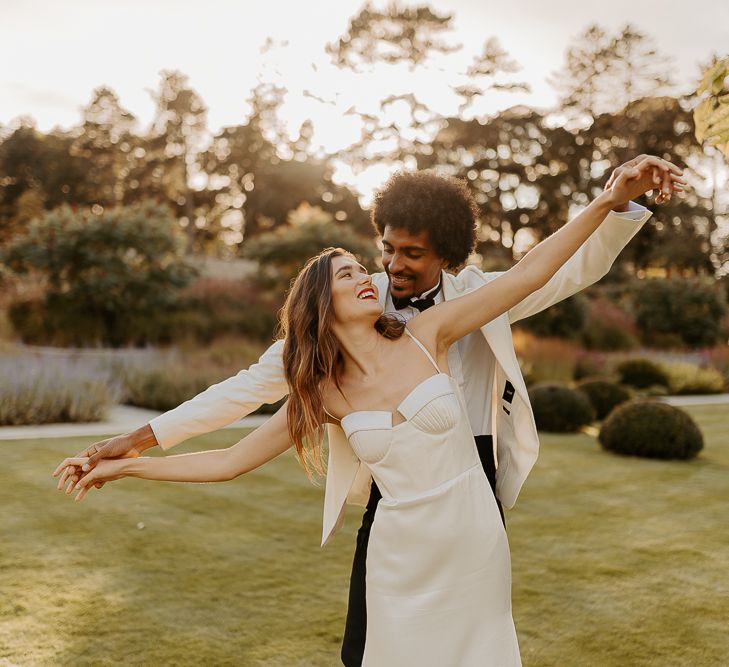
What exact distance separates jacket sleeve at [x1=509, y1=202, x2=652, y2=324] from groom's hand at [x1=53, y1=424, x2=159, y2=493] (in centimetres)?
128

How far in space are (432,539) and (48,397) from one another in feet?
33.0

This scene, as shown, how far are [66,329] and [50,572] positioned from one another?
40.9ft

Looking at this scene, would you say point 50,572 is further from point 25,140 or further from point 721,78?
point 25,140

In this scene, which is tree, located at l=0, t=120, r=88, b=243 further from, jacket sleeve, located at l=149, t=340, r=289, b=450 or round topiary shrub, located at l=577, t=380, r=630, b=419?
jacket sleeve, located at l=149, t=340, r=289, b=450

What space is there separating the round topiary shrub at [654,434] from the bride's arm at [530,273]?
25.4 feet

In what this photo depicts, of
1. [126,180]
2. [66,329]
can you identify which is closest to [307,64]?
[66,329]

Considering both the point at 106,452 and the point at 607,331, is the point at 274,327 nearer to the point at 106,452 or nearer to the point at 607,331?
the point at 607,331

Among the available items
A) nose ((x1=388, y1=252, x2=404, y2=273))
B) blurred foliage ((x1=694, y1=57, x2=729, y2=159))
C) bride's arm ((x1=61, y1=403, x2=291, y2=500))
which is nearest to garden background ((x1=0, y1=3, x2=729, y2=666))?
blurred foliage ((x1=694, y1=57, x2=729, y2=159))

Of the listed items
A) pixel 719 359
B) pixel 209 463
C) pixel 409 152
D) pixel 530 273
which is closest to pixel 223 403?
pixel 209 463

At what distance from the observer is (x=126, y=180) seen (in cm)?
4541

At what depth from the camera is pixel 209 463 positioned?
2738 millimetres

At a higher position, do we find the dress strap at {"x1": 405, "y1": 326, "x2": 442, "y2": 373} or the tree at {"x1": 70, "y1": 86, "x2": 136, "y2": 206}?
the tree at {"x1": 70, "y1": 86, "x2": 136, "y2": 206}

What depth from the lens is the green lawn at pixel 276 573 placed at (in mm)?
4246

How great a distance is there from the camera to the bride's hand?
2.60m
